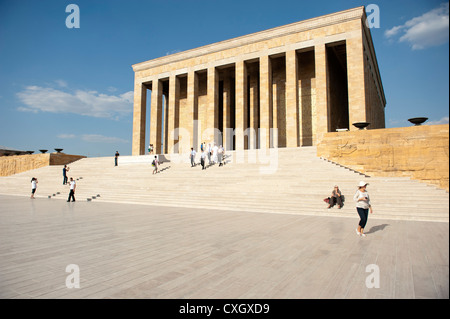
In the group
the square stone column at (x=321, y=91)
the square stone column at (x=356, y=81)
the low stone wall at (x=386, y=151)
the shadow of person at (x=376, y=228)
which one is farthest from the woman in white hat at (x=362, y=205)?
the square stone column at (x=356, y=81)

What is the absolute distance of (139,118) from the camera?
30047 millimetres

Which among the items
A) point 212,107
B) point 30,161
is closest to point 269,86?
point 212,107

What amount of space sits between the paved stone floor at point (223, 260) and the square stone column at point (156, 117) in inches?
917

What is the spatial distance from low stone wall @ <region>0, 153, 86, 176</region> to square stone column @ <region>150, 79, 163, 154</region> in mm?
7767

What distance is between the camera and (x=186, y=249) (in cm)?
426

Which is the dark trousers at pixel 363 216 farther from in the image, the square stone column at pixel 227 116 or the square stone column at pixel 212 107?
the square stone column at pixel 227 116

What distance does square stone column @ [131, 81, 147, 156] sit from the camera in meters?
29.5

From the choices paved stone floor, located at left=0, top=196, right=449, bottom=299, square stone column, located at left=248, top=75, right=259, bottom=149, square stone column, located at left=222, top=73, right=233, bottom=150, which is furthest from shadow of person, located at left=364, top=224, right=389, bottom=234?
square stone column, located at left=222, top=73, right=233, bottom=150

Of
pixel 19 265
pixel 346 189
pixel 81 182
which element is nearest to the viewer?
pixel 19 265

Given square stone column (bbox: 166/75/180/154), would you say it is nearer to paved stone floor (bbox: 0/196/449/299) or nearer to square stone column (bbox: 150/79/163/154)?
square stone column (bbox: 150/79/163/154)
